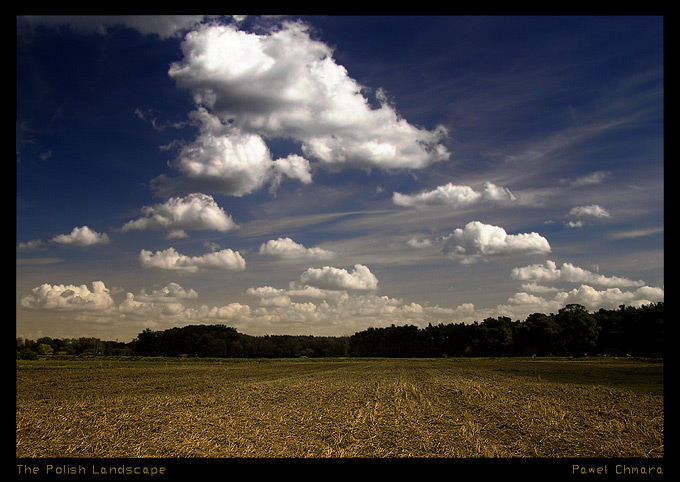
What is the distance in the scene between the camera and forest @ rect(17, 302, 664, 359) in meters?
98.9

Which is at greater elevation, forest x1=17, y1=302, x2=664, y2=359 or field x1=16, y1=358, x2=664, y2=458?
field x1=16, y1=358, x2=664, y2=458

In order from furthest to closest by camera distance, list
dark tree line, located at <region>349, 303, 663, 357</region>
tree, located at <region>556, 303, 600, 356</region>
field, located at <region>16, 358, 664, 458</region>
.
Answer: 1. tree, located at <region>556, 303, 600, 356</region>
2. dark tree line, located at <region>349, 303, 663, 357</region>
3. field, located at <region>16, 358, 664, 458</region>

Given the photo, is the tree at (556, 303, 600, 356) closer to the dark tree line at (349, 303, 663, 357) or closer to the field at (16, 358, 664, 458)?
the dark tree line at (349, 303, 663, 357)

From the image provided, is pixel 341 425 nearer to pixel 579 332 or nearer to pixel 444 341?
pixel 579 332

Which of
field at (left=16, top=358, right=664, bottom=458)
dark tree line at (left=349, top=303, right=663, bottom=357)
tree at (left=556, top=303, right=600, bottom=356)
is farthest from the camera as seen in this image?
tree at (left=556, top=303, right=600, bottom=356)

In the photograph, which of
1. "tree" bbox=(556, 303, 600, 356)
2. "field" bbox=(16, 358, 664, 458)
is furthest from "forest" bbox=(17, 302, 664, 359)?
"field" bbox=(16, 358, 664, 458)

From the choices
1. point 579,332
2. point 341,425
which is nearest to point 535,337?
point 579,332

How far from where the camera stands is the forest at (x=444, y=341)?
98938 millimetres

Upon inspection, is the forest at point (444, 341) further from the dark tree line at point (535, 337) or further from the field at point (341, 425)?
the field at point (341, 425)

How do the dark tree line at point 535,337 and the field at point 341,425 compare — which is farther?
the dark tree line at point 535,337

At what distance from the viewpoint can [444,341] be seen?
14325cm

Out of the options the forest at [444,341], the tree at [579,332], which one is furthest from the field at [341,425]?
the tree at [579,332]
